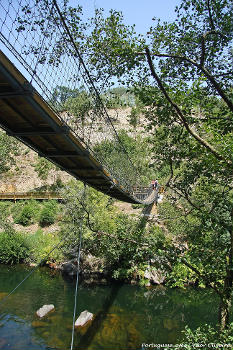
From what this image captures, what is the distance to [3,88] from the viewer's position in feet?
5.80

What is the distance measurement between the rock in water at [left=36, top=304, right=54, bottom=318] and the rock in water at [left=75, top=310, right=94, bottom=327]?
0.78 m

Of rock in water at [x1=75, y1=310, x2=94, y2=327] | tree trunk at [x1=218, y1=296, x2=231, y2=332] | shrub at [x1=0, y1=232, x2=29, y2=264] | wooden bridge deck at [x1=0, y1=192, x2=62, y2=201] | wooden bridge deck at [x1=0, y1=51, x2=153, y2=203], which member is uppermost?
wooden bridge deck at [x1=0, y1=51, x2=153, y2=203]

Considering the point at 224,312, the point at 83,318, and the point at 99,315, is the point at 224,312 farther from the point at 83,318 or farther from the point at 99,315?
the point at 99,315

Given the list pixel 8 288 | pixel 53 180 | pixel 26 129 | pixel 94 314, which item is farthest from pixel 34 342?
pixel 53 180

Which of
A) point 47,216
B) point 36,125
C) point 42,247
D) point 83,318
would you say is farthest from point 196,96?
point 47,216

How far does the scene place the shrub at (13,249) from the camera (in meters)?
10.0

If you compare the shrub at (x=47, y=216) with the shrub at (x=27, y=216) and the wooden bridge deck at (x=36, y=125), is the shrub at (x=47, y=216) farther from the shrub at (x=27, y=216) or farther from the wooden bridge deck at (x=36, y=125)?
the wooden bridge deck at (x=36, y=125)

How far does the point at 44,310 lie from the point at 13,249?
4.70 metres

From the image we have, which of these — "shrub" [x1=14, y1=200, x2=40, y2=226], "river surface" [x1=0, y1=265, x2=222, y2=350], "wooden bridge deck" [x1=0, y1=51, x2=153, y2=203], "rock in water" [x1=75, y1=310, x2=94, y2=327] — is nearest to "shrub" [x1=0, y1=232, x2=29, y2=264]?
"river surface" [x1=0, y1=265, x2=222, y2=350]

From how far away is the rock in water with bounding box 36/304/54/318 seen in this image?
5946mm

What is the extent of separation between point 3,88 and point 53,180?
19.3 m

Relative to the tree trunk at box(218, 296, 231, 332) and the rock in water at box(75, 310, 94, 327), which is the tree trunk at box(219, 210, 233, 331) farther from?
the rock in water at box(75, 310, 94, 327)

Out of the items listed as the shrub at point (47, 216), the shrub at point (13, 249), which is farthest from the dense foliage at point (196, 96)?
the shrub at point (47, 216)

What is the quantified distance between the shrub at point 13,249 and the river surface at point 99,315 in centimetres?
152
